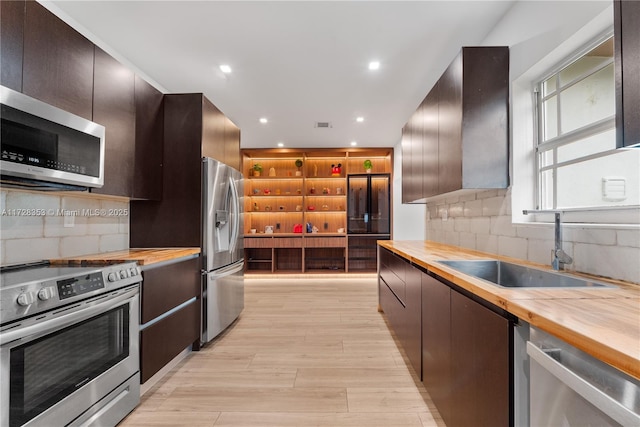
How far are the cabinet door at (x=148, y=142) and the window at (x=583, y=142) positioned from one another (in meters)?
3.03

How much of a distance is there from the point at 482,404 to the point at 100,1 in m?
3.36

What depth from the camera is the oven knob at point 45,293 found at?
1190 mm

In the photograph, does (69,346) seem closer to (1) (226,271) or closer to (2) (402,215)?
(1) (226,271)

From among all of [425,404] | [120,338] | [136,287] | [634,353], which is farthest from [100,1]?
[425,404]

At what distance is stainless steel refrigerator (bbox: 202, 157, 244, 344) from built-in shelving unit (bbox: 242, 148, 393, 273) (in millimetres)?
2851

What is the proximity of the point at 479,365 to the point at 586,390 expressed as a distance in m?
0.49

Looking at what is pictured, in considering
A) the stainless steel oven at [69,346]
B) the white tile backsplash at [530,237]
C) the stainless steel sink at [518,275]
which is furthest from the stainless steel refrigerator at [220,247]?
the white tile backsplash at [530,237]

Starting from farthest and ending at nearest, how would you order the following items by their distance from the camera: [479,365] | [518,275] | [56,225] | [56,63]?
[56,225] → [518,275] → [56,63] → [479,365]

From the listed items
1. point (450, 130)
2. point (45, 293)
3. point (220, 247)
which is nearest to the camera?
point (45, 293)

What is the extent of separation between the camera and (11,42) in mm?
1385

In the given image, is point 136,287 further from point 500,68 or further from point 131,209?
point 500,68

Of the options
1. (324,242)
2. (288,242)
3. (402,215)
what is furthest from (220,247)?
(402,215)

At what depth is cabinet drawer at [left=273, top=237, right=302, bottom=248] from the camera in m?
5.88

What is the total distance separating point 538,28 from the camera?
1807mm
